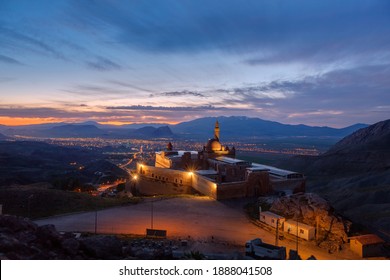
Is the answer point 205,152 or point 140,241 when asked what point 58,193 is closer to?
point 140,241

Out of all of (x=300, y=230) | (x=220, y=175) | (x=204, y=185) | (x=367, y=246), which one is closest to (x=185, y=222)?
(x=300, y=230)

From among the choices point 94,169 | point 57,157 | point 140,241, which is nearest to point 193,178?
point 140,241

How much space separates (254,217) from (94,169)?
255 feet

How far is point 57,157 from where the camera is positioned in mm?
137375

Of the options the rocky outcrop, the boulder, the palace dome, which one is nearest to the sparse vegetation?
the rocky outcrop

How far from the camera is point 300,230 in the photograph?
2641 cm

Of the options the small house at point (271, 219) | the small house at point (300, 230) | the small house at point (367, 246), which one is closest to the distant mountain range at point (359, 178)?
the small house at point (367, 246)

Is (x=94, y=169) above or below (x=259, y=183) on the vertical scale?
below

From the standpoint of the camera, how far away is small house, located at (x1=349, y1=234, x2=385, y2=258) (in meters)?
23.4

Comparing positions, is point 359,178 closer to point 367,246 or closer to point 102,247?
point 367,246

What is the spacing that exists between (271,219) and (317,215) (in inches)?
160

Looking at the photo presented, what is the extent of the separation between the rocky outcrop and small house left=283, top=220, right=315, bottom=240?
0.86 m

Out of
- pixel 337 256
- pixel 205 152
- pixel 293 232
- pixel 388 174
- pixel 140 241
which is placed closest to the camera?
pixel 140 241

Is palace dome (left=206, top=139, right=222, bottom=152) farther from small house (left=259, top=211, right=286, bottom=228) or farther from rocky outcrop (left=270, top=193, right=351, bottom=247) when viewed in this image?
small house (left=259, top=211, right=286, bottom=228)
